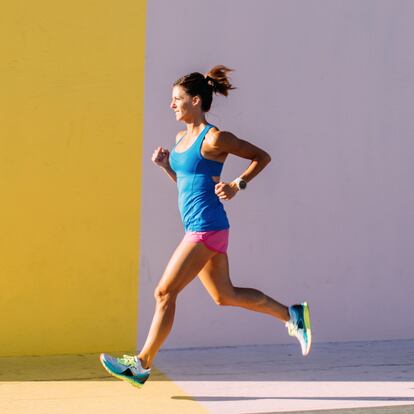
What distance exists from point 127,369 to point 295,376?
137 centimetres

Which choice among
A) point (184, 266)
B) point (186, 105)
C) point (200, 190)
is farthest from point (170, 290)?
point (186, 105)

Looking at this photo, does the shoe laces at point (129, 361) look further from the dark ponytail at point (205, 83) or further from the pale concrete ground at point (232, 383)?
the dark ponytail at point (205, 83)

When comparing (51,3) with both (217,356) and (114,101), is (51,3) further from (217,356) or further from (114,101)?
(217,356)

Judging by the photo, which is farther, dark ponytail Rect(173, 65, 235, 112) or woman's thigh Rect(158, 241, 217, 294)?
dark ponytail Rect(173, 65, 235, 112)

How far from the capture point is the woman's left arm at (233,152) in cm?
551

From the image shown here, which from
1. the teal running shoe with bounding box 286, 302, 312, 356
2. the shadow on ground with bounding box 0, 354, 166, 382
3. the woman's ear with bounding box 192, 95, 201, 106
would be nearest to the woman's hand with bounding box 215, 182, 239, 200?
the woman's ear with bounding box 192, 95, 201, 106

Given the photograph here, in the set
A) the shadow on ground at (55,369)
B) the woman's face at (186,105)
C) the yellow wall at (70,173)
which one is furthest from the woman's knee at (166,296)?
the yellow wall at (70,173)

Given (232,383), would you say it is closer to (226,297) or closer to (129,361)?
(226,297)

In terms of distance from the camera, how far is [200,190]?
575cm

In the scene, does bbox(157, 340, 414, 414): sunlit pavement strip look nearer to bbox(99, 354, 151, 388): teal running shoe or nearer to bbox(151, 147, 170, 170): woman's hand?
bbox(99, 354, 151, 388): teal running shoe

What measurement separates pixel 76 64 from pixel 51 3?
1.47 ft

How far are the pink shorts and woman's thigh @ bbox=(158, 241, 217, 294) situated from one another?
0.03 metres

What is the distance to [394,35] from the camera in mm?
7539

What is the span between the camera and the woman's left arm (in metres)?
5.51
